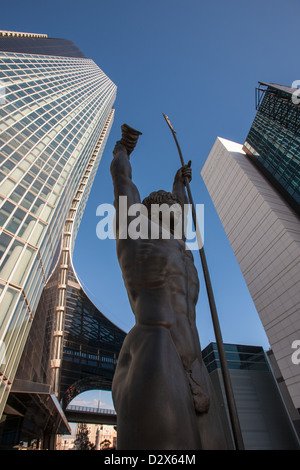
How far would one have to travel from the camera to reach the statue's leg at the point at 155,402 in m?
1.14

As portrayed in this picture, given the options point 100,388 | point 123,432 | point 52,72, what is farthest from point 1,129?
point 100,388

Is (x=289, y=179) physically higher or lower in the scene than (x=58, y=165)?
higher

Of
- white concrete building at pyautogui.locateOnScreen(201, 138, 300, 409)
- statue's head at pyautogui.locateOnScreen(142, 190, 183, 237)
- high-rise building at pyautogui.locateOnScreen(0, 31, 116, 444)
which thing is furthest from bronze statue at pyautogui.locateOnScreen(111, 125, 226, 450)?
white concrete building at pyautogui.locateOnScreen(201, 138, 300, 409)

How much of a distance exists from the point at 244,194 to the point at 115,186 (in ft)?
111

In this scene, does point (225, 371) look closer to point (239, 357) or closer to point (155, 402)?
point (155, 402)

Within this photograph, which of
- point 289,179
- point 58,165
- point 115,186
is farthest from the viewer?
point 289,179

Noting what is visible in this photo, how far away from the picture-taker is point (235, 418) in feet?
4.64

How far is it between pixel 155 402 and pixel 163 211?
70.4 inches

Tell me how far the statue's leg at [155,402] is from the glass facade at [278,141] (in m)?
33.1

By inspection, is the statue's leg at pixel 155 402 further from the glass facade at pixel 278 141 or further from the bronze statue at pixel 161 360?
the glass facade at pixel 278 141

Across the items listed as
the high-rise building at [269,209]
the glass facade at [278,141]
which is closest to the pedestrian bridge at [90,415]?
the high-rise building at [269,209]

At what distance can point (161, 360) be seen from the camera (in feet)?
4.34

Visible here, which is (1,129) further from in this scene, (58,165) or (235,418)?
(235,418)

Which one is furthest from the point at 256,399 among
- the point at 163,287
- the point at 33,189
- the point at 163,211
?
the point at 163,287
